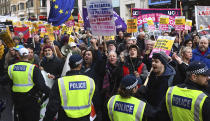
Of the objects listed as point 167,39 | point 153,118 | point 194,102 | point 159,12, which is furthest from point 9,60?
point 159,12

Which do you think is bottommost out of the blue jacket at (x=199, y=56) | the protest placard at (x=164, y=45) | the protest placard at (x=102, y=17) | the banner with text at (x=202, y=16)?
the blue jacket at (x=199, y=56)

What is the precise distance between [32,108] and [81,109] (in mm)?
1653

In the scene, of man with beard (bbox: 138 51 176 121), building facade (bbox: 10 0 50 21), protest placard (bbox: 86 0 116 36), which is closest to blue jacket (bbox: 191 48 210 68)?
protest placard (bbox: 86 0 116 36)

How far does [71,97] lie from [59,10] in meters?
5.27

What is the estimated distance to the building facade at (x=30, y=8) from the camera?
61.3 m

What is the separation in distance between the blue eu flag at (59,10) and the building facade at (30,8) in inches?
1901

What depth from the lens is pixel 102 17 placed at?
546 cm

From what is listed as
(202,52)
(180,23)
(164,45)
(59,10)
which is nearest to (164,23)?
(180,23)

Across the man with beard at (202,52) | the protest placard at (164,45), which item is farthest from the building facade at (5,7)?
the man with beard at (202,52)

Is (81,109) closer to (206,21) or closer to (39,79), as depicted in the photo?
(39,79)

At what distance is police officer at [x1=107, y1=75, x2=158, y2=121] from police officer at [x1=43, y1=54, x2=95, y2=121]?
407 millimetres

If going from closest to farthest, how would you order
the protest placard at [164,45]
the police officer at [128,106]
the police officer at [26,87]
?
the police officer at [128,106] → the police officer at [26,87] → the protest placard at [164,45]

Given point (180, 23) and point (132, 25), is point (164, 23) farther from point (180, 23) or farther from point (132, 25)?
point (132, 25)

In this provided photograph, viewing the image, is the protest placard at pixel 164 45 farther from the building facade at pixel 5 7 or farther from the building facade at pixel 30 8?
the building facade at pixel 5 7
